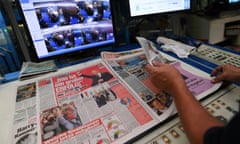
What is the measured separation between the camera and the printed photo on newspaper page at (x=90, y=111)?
431 millimetres

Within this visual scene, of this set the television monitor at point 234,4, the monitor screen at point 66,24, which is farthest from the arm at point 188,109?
the television monitor at point 234,4

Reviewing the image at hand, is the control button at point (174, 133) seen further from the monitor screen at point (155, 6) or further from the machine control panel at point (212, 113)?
the monitor screen at point (155, 6)

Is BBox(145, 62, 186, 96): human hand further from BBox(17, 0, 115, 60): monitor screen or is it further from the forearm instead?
BBox(17, 0, 115, 60): monitor screen

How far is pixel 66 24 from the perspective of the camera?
827 mm

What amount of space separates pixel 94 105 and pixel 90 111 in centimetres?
3

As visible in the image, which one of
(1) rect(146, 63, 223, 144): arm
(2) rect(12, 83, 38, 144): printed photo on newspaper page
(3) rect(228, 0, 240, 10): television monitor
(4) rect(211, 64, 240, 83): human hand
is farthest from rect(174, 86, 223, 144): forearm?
(3) rect(228, 0, 240, 10): television monitor

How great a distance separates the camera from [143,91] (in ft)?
1.90

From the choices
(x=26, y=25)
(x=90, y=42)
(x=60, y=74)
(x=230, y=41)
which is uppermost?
(x=26, y=25)

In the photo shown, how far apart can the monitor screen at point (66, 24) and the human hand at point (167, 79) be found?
18.7 inches

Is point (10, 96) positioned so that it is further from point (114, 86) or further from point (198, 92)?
point (198, 92)

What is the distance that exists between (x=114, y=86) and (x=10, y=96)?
447mm

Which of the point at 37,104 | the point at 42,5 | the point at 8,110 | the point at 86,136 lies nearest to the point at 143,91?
the point at 86,136

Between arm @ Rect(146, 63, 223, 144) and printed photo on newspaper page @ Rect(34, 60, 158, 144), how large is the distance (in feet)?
0.31

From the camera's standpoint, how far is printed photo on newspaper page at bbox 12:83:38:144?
45 cm
